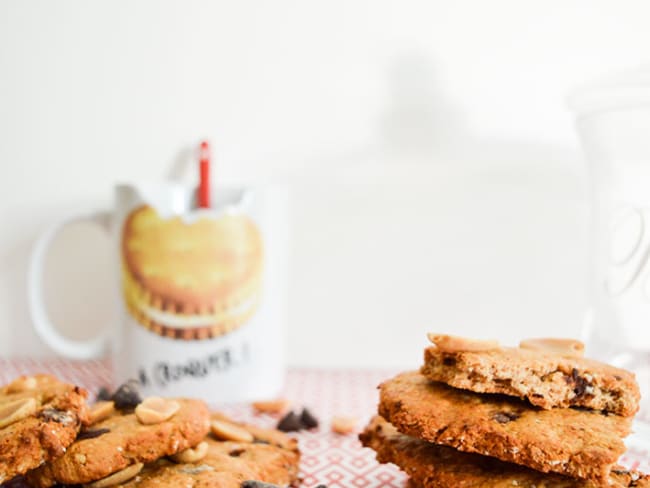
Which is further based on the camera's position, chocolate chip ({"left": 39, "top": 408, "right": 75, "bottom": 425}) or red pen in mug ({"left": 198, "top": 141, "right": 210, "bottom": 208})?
red pen in mug ({"left": 198, "top": 141, "right": 210, "bottom": 208})

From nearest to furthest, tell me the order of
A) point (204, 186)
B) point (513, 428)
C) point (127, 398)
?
point (513, 428), point (127, 398), point (204, 186)

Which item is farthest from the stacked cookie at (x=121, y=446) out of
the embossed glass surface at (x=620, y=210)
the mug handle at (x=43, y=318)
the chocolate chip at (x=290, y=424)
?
the embossed glass surface at (x=620, y=210)

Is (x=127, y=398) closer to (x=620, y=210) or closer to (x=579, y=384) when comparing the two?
(x=579, y=384)

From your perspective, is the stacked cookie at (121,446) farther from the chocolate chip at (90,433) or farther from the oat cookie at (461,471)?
the oat cookie at (461,471)

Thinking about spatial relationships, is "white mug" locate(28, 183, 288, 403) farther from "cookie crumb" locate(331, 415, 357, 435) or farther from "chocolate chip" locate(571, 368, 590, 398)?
"chocolate chip" locate(571, 368, 590, 398)

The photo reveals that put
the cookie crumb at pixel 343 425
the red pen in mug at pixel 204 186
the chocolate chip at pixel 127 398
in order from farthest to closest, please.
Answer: the red pen in mug at pixel 204 186, the cookie crumb at pixel 343 425, the chocolate chip at pixel 127 398

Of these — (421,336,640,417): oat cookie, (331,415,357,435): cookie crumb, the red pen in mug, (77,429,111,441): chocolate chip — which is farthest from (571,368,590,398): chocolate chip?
the red pen in mug

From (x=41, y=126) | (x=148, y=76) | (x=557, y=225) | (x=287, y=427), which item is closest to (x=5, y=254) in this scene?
(x=41, y=126)

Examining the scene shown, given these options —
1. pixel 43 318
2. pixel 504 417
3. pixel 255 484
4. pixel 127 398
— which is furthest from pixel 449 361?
pixel 43 318
